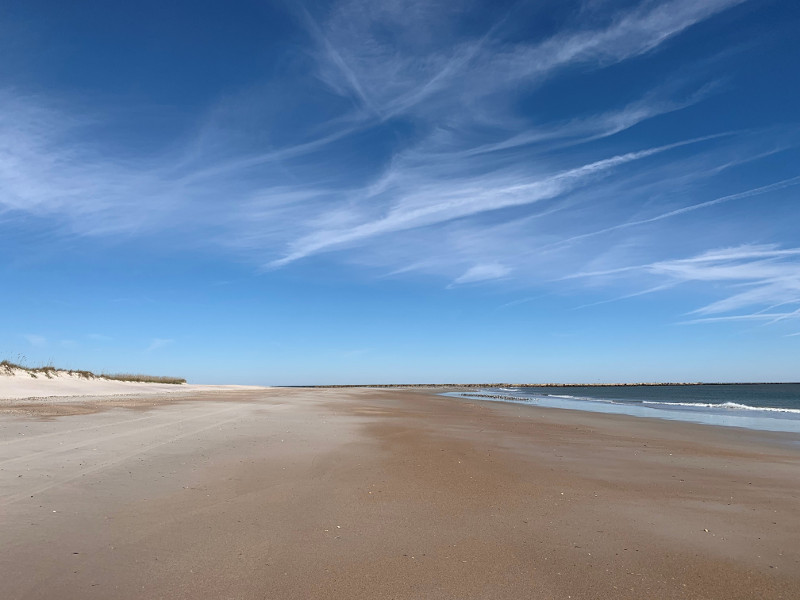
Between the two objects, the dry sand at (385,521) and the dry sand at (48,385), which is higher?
the dry sand at (48,385)

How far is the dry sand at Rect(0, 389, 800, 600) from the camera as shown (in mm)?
4527

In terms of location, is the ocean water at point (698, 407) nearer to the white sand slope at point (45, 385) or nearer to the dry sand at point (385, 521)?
the dry sand at point (385, 521)

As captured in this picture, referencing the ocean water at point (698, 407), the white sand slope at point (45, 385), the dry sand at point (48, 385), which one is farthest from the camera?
the white sand slope at point (45, 385)

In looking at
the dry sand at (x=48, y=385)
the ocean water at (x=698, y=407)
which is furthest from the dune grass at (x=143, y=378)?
the ocean water at (x=698, y=407)

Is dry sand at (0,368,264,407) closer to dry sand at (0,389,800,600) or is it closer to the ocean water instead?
dry sand at (0,389,800,600)

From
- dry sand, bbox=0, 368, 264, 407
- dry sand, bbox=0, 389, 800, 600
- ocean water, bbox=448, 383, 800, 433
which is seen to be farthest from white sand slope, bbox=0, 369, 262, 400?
ocean water, bbox=448, 383, 800, 433

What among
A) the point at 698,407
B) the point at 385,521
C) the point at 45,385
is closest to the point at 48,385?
the point at 45,385

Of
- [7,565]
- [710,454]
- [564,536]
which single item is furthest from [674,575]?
[710,454]

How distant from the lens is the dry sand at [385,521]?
453cm

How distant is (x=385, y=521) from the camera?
6.31m

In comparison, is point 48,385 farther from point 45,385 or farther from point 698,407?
point 698,407

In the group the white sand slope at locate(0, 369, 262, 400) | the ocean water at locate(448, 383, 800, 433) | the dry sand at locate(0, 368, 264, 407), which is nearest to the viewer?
the ocean water at locate(448, 383, 800, 433)

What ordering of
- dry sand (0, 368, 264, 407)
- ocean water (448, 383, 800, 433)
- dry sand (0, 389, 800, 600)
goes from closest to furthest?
dry sand (0, 389, 800, 600)
ocean water (448, 383, 800, 433)
dry sand (0, 368, 264, 407)

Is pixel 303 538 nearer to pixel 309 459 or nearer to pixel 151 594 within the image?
pixel 151 594
